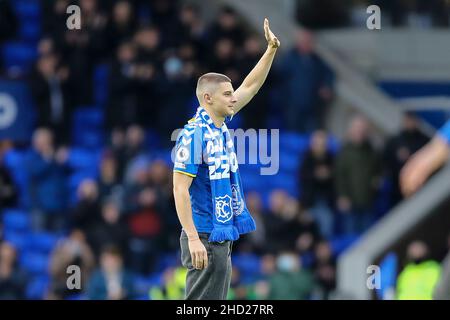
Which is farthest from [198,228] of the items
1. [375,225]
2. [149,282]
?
[375,225]

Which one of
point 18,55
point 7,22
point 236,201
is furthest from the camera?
point 18,55

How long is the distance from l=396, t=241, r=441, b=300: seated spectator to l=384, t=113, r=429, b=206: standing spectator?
4.04ft

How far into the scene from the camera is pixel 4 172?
56.6 feet

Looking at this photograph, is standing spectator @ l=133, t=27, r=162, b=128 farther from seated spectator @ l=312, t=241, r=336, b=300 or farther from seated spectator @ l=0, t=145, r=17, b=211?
seated spectator @ l=312, t=241, r=336, b=300

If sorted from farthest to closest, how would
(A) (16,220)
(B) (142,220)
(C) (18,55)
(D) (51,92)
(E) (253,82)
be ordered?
(C) (18,55)
(D) (51,92)
(A) (16,220)
(B) (142,220)
(E) (253,82)

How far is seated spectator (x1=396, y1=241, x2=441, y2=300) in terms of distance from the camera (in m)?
14.3

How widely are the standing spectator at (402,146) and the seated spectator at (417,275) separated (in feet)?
4.04

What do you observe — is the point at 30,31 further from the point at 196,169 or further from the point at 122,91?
the point at 196,169

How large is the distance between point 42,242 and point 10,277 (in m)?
1.21

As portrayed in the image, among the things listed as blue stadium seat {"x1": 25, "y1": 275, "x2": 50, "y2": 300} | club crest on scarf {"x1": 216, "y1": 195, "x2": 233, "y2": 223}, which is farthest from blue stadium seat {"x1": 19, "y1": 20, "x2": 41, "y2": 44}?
club crest on scarf {"x1": 216, "y1": 195, "x2": 233, "y2": 223}

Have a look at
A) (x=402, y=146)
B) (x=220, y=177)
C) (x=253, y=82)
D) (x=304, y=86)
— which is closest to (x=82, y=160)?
(x=304, y=86)

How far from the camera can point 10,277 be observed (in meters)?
16.0

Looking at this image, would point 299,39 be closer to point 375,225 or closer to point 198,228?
point 375,225

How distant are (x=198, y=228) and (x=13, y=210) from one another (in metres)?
9.28
